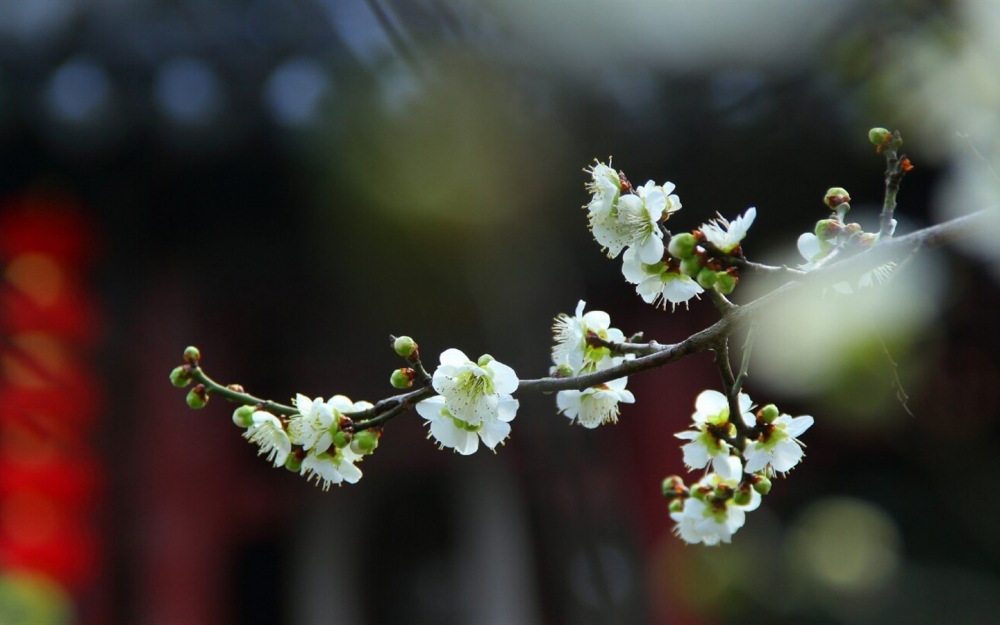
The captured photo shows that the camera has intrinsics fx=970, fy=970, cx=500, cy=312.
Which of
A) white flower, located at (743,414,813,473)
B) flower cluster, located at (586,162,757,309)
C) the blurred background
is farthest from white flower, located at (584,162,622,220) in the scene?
the blurred background

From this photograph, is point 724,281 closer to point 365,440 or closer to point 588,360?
point 588,360

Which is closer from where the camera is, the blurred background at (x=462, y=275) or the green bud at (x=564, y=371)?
the green bud at (x=564, y=371)

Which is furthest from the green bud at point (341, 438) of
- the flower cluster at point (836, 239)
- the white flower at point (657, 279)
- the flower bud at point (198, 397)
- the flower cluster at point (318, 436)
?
the flower cluster at point (836, 239)

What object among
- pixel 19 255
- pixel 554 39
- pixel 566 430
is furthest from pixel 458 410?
pixel 19 255

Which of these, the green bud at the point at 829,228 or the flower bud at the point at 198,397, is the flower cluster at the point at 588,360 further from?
the flower bud at the point at 198,397

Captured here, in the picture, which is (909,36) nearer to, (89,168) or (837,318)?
(837,318)

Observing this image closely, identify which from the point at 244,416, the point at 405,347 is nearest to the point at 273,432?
the point at 244,416
